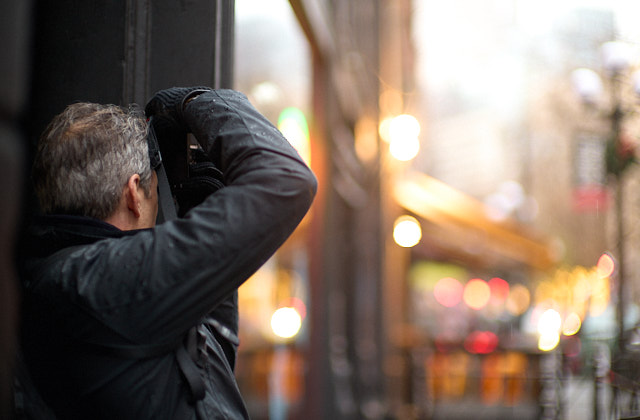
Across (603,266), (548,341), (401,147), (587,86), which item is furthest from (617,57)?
(603,266)

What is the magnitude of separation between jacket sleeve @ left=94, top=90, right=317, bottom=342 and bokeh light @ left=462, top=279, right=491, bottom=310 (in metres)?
45.0

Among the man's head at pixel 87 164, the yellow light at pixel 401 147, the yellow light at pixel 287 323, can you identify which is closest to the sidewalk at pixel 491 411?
the yellow light at pixel 401 147

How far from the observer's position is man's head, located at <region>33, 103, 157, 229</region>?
148 cm

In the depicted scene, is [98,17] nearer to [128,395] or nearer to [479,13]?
[128,395]

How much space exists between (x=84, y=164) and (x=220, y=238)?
39cm

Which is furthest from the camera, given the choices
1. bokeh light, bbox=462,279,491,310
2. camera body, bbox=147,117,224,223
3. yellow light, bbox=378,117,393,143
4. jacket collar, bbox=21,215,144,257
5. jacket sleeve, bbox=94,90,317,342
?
bokeh light, bbox=462,279,491,310

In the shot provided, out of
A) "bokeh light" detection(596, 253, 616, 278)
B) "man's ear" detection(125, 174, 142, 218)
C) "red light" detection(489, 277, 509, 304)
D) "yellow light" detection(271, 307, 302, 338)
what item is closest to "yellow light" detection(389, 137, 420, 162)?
"yellow light" detection(271, 307, 302, 338)

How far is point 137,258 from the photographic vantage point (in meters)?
1.34

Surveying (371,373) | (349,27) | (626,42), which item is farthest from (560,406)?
(626,42)

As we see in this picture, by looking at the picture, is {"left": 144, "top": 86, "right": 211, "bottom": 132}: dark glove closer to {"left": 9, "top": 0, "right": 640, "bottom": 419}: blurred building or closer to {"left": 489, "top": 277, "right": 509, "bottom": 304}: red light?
{"left": 9, "top": 0, "right": 640, "bottom": 419}: blurred building

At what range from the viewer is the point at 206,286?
52.8 inches

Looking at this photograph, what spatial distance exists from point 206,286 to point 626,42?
8562mm

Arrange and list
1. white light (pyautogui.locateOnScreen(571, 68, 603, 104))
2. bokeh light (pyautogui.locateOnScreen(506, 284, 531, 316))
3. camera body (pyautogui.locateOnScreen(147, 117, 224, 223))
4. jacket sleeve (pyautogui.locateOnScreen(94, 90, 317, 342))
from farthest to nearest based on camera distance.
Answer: bokeh light (pyautogui.locateOnScreen(506, 284, 531, 316)) < white light (pyautogui.locateOnScreen(571, 68, 603, 104)) < camera body (pyautogui.locateOnScreen(147, 117, 224, 223)) < jacket sleeve (pyautogui.locateOnScreen(94, 90, 317, 342))

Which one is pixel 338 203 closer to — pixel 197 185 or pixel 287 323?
pixel 287 323
